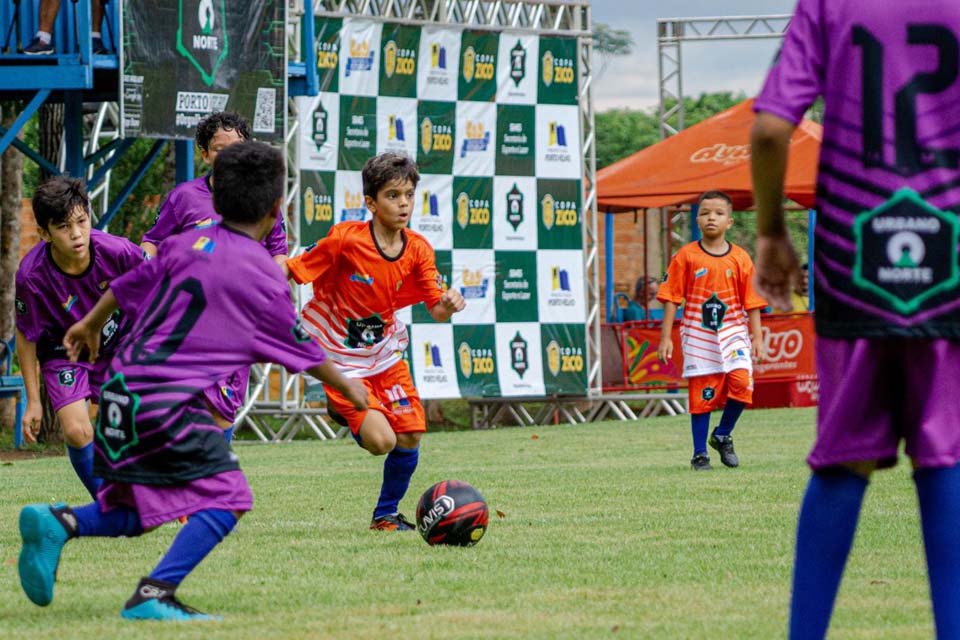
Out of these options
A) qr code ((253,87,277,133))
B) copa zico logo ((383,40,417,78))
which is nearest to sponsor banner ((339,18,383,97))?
copa zico logo ((383,40,417,78))

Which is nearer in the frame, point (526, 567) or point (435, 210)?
point (526, 567)

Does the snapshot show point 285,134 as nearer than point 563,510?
No

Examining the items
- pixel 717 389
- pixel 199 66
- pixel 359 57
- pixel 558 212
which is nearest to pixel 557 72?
pixel 558 212

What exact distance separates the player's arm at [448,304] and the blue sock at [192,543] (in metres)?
2.37

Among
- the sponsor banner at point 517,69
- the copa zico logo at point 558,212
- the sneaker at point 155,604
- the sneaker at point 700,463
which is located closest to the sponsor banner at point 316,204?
the sponsor banner at point 517,69

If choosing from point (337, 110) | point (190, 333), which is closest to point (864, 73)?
point (190, 333)

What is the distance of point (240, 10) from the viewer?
47.9 feet

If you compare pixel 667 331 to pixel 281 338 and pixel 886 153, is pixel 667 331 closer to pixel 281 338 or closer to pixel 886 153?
pixel 281 338

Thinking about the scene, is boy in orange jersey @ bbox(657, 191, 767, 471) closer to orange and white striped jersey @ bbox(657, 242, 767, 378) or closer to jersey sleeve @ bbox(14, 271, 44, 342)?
orange and white striped jersey @ bbox(657, 242, 767, 378)

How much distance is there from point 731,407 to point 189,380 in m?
6.75

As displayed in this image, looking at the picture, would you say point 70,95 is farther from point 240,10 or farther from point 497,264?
point 497,264

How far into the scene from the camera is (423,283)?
764 centimetres

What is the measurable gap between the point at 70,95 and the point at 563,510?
7.56 meters

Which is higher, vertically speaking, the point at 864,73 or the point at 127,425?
the point at 864,73
